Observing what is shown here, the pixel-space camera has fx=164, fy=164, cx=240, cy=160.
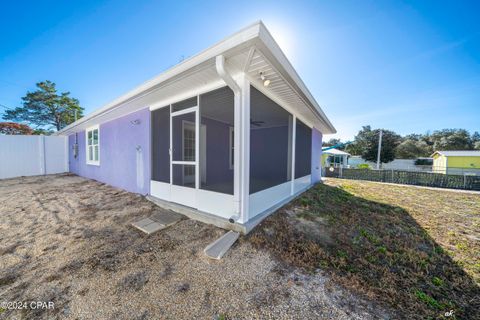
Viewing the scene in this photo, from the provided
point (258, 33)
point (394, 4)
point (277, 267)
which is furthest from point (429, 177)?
point (258, 33)

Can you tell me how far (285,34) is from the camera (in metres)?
3.46

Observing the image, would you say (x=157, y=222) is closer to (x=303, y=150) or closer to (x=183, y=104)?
(x=183, y=104)

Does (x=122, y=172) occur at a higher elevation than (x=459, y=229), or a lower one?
higher

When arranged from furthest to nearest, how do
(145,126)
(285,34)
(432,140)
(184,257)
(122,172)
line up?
(432,140) < (122,172) < (145,126) < (285,34) < (184,257)

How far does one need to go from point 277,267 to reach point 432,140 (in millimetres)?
47191

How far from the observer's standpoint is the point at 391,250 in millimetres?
2357

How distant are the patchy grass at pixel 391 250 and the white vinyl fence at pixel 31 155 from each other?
12439mm

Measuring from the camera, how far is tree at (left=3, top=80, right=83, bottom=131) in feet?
49.4

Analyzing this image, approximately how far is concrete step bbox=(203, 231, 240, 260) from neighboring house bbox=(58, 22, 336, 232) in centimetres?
18

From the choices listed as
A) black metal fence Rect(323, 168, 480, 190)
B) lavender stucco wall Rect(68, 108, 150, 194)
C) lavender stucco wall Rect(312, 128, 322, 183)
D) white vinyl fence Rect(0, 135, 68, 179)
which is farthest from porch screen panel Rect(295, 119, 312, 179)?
white vinyl fence Rect(0, 135, 68, 179)

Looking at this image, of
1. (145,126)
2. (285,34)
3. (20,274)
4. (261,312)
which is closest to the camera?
(261,312)

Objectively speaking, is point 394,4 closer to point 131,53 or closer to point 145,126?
point 145,126

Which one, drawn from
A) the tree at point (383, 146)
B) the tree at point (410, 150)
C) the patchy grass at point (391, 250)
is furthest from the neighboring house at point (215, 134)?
the tree at point (410, 150)

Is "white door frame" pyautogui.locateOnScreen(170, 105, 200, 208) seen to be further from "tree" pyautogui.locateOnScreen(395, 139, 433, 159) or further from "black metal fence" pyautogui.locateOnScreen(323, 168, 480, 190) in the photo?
"tree" pyautogui.locateOnScreen(395, 139, 433, 159)
